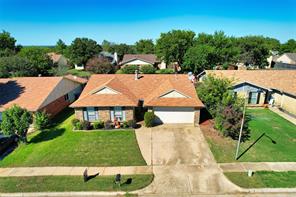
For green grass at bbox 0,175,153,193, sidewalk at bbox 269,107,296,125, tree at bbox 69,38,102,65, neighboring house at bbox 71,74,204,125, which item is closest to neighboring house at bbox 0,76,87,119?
neighboring house at bbox 71,74,204,125

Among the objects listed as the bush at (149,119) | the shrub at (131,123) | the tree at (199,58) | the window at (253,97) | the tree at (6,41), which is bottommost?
the shrub at (131,123)

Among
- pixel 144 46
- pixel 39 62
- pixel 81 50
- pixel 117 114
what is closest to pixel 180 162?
pixel 117 114

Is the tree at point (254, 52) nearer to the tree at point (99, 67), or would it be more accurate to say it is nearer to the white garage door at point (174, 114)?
the tree at point (99, 67)

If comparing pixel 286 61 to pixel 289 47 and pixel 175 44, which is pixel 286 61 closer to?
pixel 289 47

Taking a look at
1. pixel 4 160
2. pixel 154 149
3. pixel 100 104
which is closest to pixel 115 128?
pixel 100 104

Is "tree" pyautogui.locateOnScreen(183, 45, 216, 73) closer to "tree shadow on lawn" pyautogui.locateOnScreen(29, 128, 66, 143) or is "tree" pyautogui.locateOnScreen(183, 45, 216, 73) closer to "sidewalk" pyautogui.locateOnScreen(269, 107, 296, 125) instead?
"sidewalk" pyautogui.locateOnScreen(269, 107, 296, 125)

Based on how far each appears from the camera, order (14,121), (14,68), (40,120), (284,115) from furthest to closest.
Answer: (14,68) → (284,115) → (40,120) → (14,121)

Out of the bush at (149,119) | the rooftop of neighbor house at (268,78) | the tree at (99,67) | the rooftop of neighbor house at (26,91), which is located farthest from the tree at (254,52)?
the rooftop of neighbor house at (26,91)
